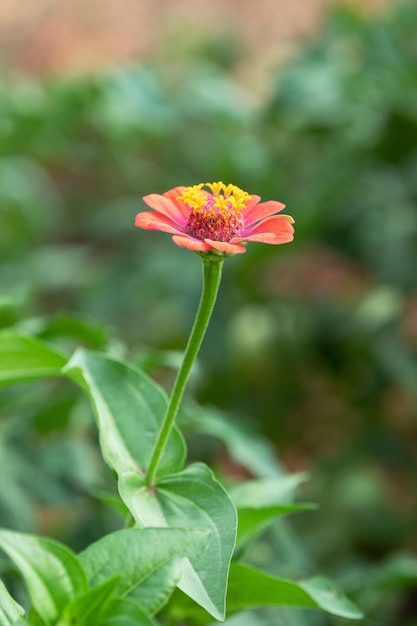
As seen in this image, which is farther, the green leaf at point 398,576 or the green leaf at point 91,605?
the green leaf at point 398,576

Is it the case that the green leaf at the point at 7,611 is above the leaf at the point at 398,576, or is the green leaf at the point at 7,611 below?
below

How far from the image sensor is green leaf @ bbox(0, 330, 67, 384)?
0.83 m

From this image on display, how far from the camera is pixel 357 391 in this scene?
194 centimetres

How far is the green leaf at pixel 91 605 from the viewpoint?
0.58 metres

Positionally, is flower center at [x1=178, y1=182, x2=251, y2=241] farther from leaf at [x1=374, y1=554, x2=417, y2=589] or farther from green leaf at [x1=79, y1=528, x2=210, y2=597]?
leaf at [x1=374, y1=554, x2=417, y2=589]

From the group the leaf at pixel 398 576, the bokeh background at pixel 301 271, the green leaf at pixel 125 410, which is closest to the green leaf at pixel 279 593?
the green leaf at pixel 125 410

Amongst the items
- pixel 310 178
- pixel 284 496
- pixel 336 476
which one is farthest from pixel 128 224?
pixel 284 496

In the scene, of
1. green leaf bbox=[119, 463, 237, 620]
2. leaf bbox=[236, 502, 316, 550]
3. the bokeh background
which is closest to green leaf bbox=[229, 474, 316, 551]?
leaf bbox=[236, 502, 316, 550]

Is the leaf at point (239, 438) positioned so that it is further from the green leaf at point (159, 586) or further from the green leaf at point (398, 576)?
the green leaf at point (159, 586)

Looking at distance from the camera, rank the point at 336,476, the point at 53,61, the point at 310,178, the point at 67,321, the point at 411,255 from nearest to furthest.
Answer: the point at 67,321 < the point at 336,476 < the point at 411,255 < the point at 310,178 < the point at 53,61

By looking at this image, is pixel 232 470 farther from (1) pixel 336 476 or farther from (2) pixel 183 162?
(2) pixel 183 162

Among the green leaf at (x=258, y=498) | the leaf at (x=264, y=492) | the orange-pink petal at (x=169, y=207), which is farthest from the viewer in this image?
the leaf at (x=264, y=492)

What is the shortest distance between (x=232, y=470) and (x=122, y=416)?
4.18ft

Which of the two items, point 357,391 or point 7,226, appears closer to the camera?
point 357,391
